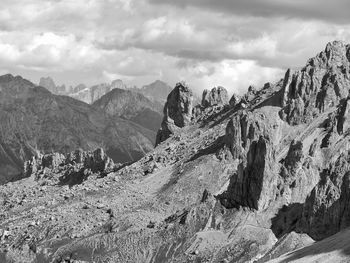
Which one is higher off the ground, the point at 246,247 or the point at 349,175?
the point at 349,175

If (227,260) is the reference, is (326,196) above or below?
above

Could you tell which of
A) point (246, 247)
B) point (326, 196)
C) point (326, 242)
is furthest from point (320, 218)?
point (326, 242)

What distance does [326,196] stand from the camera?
199875mm

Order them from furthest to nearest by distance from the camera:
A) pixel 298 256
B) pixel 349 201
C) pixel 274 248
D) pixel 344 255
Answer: pixel 349 201 < pixel 274 248 < pixel 298 256 < pixel 344 255

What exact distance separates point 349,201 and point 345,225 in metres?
6.38

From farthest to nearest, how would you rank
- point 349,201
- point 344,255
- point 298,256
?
point 349,201 < point 298,256 < point 344,255

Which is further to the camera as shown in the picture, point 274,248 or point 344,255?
point 274,248

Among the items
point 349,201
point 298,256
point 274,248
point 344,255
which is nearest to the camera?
point 344,255

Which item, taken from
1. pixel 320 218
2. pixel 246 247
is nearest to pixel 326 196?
pixel 320 218

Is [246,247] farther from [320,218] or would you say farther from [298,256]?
[298,256]

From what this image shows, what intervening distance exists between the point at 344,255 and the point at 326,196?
55.1 meters

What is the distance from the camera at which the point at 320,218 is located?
199 m

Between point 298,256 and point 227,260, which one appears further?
point 227,260

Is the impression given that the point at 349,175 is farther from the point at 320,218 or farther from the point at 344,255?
the point at 344,255
